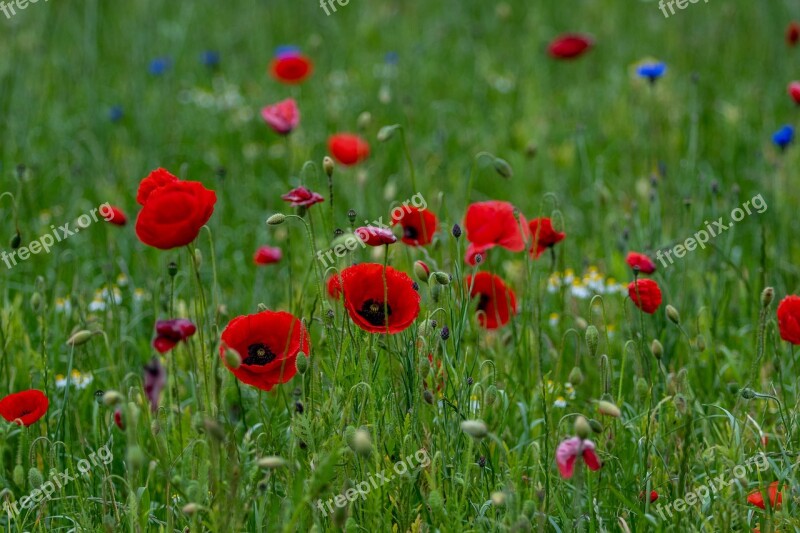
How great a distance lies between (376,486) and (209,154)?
113 inches

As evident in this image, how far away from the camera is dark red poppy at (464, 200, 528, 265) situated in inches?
99.7

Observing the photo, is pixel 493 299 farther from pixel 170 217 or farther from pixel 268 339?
pixel 170 217

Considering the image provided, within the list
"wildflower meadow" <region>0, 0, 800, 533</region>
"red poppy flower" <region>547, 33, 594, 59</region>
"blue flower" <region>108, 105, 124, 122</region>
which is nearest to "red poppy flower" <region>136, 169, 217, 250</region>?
"wildflower meadow" <region>0, 0, 800, 533</region>

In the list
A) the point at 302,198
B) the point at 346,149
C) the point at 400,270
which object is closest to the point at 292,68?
the point at 346,149

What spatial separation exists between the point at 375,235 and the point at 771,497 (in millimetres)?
1048

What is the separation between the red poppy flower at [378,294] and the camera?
6.88 ft

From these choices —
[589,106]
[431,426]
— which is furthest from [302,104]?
[431,426]

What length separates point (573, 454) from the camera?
178 cm

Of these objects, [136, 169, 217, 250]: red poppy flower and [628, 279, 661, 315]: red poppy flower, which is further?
[628, 279, 661, 315]: red poppy flower

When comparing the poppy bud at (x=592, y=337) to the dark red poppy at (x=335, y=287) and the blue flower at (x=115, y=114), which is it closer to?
the dark red poppy at (x=335, y=287)

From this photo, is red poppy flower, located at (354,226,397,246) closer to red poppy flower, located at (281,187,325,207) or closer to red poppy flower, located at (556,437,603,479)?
red poppy flower, located at (281,187,325,207)

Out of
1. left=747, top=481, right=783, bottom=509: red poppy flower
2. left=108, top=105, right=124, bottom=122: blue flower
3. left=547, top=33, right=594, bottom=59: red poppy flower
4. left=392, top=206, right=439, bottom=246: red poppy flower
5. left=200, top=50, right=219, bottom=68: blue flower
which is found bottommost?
left=747, top=481, right=783, bottom=509: red poppy flower

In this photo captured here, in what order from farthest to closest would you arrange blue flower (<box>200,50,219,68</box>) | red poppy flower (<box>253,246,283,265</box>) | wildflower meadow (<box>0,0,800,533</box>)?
1. blue flower (<box>200,50,219,68</box>)
2. red poppy flower (<box>253,246,283,265</box>)
3. wildflower meadow (<box>0,0,800,533</box>)

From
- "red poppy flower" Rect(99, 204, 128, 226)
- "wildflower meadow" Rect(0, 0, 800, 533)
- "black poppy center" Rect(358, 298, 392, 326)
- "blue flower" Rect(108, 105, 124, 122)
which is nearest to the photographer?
"wildflower meadow" Rect(0, 0, 800, 533)
